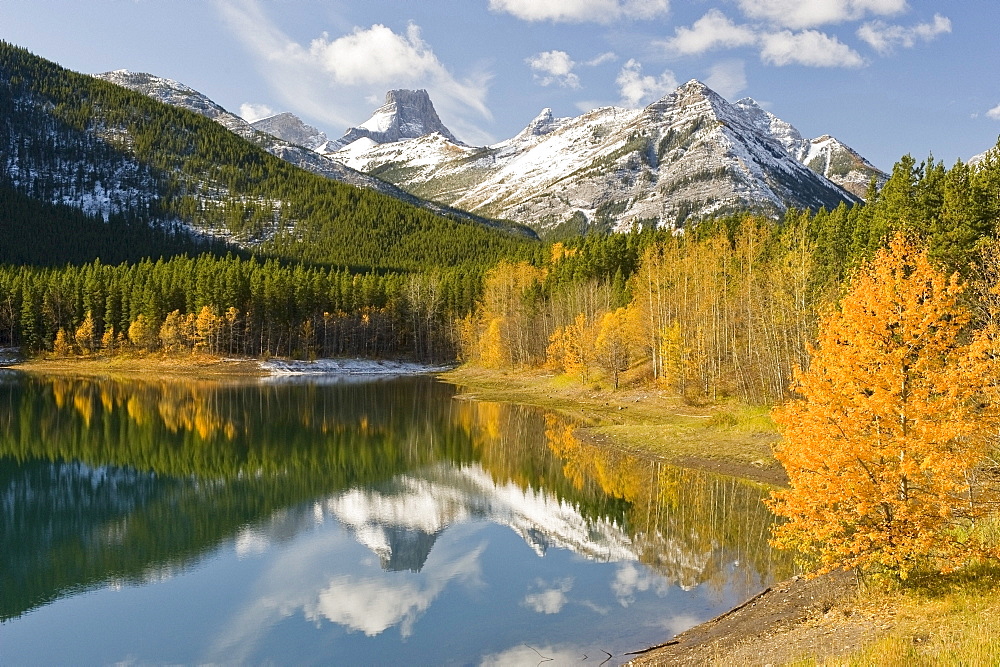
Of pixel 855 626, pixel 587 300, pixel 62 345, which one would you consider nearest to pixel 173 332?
pixel 62 345

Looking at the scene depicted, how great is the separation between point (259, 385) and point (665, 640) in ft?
332

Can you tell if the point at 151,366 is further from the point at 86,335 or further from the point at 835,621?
the point at 835,621

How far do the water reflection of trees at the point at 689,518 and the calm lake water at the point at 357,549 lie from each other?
0.15m

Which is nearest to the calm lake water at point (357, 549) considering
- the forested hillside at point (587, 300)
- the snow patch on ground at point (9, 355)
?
the forested hillside at point (587, 300)

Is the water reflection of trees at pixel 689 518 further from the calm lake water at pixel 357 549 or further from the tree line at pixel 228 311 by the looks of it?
the tree line at pixel 228 311

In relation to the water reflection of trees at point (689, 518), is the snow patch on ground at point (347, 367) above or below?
above

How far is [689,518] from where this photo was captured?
3312cm

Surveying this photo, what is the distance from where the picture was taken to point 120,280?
141125mm

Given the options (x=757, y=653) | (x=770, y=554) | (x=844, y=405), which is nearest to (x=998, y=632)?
(x=757, y=653)

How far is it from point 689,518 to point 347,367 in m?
111

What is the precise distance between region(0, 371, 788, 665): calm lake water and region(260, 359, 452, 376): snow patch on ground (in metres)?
65.2

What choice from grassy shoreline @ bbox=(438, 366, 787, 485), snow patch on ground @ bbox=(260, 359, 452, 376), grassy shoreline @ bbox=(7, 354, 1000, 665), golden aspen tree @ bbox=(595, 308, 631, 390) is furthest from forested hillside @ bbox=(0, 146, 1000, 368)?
grassy shoreline @ bbox=(7, 354, 1000, 665)

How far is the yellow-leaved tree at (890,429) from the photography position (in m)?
16.7

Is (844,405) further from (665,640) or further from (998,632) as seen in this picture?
(665,640)
